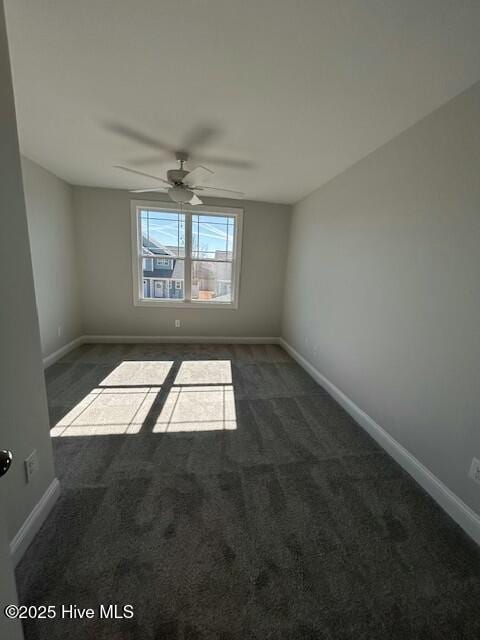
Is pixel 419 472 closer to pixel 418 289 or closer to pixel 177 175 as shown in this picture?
pixel 418 289

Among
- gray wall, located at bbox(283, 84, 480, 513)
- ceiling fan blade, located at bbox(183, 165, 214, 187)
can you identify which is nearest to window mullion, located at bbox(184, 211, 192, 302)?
ceiling fan blade, located at bbox(183, 165, 214, 187)

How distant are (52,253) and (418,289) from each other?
4.20 metres

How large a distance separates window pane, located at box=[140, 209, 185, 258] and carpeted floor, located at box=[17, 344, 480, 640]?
2.68 meters

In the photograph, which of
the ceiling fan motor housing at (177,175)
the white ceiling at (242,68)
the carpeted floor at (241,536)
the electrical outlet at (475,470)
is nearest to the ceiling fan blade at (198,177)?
the ceiling fan motor housing at (177,175)

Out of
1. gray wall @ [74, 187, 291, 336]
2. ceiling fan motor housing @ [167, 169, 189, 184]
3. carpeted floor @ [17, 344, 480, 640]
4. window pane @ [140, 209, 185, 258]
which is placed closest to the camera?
carpeted floor @ [17, 344, 480, 640]

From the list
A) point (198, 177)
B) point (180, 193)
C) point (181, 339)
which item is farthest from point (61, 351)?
point (198, 177)

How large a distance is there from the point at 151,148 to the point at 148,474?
282cm

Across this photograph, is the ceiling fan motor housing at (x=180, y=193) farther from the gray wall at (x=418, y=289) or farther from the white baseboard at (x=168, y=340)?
the white baseboard at (x=168, y=340)

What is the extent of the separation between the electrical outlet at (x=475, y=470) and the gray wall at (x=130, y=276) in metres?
3.53

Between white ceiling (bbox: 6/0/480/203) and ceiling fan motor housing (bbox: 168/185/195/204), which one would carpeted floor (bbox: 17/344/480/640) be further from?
white ceiling (bbox: 6/0/480/203)

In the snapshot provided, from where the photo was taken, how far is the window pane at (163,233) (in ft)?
14.1

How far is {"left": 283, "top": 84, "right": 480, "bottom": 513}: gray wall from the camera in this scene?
62.2 inches

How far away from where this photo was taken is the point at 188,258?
175 inches

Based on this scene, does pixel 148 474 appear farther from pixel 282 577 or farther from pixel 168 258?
pixel 168 258
